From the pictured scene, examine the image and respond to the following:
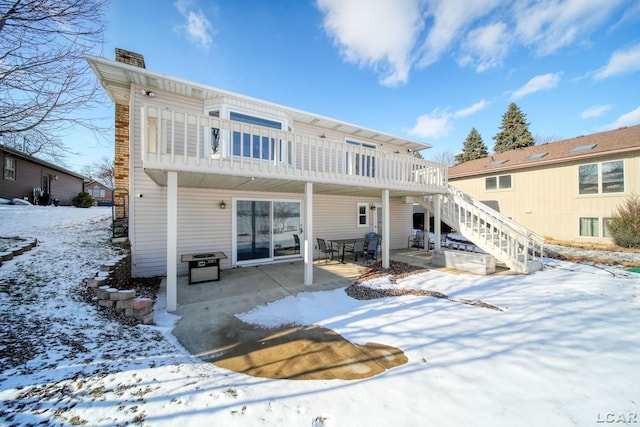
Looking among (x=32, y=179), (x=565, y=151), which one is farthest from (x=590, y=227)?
(x=32, y=179)

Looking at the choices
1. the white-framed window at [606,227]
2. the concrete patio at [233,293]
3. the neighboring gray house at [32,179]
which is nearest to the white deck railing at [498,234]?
the concrete patio at [233,293]

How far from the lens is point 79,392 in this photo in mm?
2049

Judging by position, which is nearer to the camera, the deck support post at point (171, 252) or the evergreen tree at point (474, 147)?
the deck support post at point (171, 252)

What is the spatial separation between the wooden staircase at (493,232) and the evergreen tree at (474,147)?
2297cm

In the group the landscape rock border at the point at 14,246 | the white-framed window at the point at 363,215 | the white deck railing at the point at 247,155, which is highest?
the white deck railing at the point at 247,155

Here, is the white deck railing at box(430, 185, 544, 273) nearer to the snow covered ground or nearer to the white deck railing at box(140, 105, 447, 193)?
the white deck railing at box(140, 105, 447, 193)

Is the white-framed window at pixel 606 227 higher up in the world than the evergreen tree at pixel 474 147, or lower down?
lower down

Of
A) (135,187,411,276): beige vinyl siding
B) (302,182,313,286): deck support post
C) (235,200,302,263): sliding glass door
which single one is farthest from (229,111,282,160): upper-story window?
(302,182,313,286): deck support post

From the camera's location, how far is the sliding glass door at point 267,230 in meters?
7.92

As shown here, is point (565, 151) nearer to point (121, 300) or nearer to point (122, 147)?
point (121, 300)

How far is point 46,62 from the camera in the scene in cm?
627

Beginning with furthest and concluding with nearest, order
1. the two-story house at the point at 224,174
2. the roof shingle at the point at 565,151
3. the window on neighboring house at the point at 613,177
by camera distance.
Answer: the roof shingle at the point at 565,151 → the window on neighboring house at the point at 613,177 → the two-story house at the point at 224,174

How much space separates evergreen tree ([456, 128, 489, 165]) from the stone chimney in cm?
3247

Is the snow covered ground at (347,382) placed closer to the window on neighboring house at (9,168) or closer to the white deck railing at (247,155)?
the white deck railing at (247,155)
